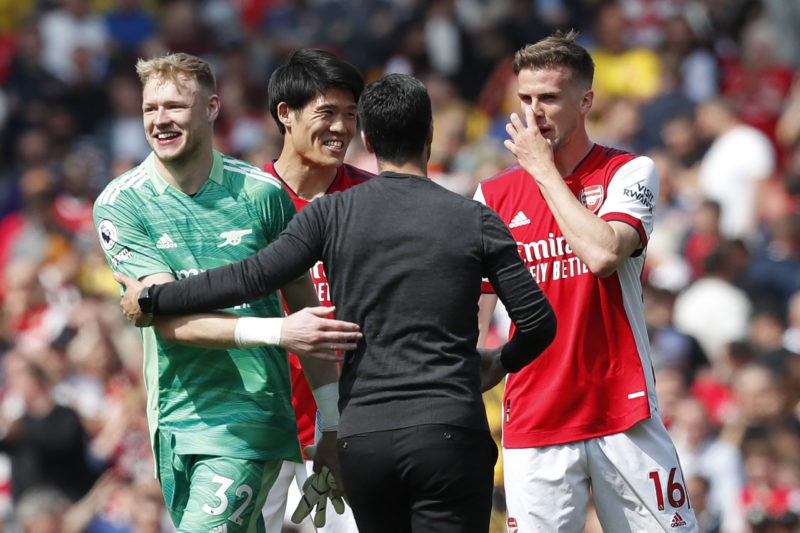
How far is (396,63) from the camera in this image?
640 inches

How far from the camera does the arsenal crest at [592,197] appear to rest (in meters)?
6.21

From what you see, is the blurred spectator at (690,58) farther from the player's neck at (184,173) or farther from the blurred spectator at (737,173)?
the player's neck at (184,173)

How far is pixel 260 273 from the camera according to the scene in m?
5.00

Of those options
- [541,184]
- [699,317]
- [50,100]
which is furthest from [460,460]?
[50,100]

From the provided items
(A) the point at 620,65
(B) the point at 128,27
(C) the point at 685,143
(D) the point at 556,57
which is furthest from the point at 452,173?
(D) the point at 556,57

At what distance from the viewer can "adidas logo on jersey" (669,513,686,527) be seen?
6.04 metres

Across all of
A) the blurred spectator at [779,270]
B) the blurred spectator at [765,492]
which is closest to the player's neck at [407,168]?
the blurred spectator at [765,492]

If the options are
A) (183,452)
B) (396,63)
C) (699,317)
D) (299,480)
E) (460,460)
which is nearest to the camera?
(460,460)

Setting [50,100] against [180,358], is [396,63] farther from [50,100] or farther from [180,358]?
[180,358]

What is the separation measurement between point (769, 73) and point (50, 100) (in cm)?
839

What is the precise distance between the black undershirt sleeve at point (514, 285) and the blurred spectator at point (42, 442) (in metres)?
7.40

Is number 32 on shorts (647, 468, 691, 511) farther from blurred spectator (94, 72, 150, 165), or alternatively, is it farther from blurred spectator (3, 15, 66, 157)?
blurred spectator (3, 15, 66, 157)

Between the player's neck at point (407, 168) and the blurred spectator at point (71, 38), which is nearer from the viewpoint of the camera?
the player's neck at point (407, 168)

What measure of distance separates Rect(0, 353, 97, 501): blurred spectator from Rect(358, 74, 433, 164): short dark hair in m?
7.32
